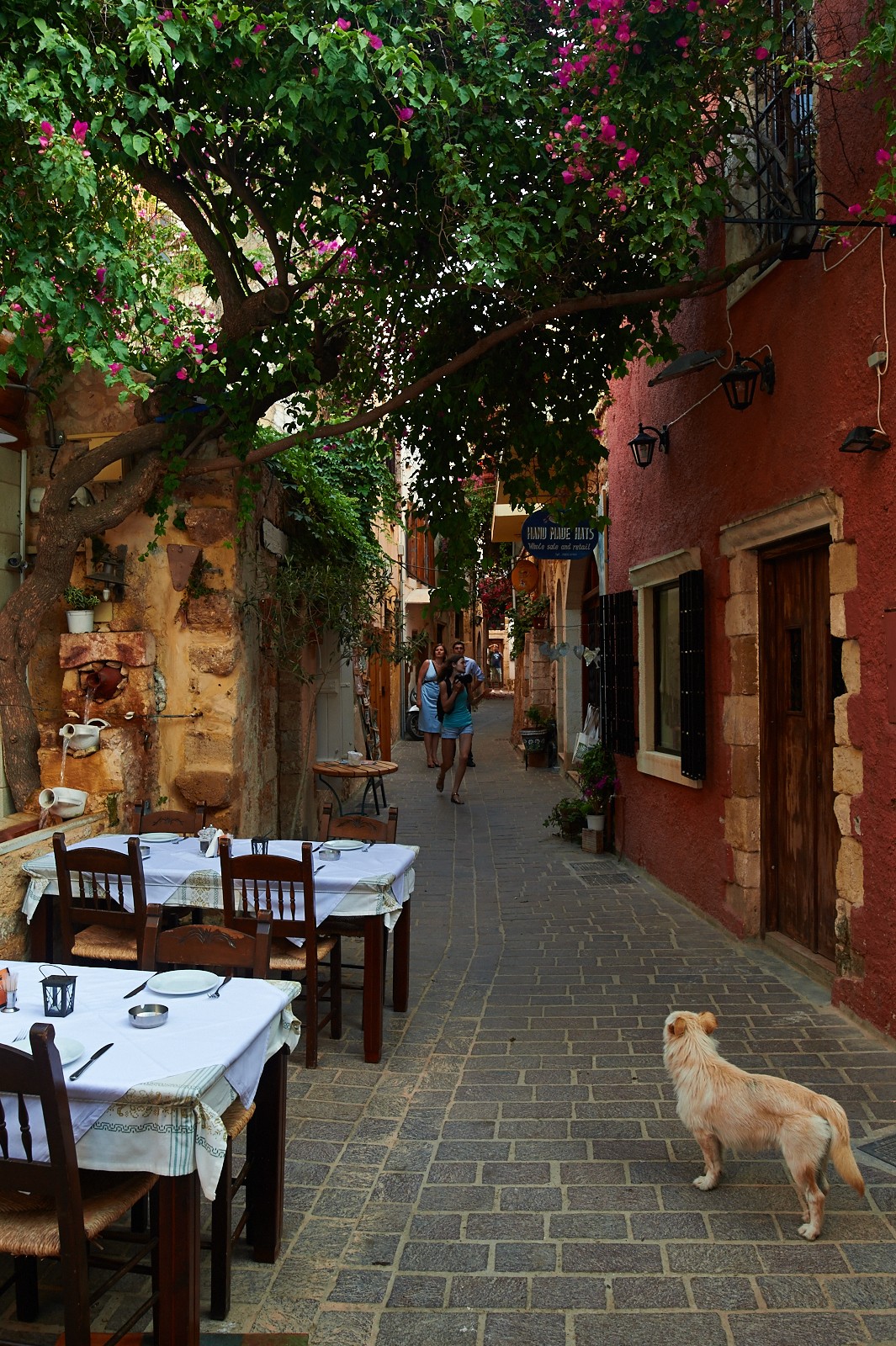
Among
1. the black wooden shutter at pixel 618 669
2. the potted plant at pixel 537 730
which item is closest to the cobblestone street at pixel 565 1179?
the black wooden shutter at pixel 618 669

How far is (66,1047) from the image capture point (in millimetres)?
2453

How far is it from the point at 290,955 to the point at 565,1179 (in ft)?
5.59

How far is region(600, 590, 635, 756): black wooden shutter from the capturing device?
9.02 m

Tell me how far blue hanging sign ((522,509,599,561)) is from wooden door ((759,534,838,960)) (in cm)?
302

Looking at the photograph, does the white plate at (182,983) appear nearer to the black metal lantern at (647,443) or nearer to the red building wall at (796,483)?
the red building wall at (796,483)

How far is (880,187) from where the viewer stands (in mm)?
4008

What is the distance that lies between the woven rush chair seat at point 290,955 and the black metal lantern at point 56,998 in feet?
5.39

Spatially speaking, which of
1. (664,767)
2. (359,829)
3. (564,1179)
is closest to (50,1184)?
(564,1179)

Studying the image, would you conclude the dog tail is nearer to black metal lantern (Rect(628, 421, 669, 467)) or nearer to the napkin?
the napkin

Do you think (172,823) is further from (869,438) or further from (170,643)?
(869,438)

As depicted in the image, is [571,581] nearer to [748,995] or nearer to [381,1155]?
[748,995]

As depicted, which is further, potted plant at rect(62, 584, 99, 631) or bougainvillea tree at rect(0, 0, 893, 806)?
potted plant at rect(62, 584, 99, 631)

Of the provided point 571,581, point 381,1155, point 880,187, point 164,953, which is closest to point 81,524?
point 164,953

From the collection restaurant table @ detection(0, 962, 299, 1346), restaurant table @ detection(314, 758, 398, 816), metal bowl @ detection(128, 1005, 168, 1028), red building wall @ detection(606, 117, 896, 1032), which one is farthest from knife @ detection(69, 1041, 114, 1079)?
restaurant table @ detection(314, 758, 398, 816)
